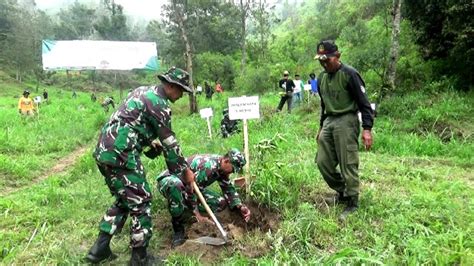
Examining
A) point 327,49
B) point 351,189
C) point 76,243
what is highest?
point 327,49

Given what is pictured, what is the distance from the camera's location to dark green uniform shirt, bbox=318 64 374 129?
409cm

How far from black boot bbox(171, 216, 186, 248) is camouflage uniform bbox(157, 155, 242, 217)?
0.28ft

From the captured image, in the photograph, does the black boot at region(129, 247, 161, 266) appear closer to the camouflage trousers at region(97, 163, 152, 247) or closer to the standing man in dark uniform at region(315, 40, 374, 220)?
the camouflage trousers at region(97, 163, 152, 247)

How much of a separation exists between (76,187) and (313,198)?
345cm

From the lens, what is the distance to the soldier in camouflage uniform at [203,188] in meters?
3.95

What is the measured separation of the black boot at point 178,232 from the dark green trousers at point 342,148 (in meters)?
1.58

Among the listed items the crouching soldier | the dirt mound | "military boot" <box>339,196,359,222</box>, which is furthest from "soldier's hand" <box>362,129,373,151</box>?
the crouching soldier

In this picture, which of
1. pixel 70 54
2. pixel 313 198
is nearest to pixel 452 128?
pixel 313 198

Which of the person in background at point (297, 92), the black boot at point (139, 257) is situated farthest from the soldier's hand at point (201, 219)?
the person in background at point (297, 92)

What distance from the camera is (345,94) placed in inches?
166

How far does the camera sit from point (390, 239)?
3559mm

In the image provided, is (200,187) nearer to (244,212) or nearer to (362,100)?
(244,212)

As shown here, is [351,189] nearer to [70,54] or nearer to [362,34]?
[362,34]

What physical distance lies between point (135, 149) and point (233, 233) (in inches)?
48.9
